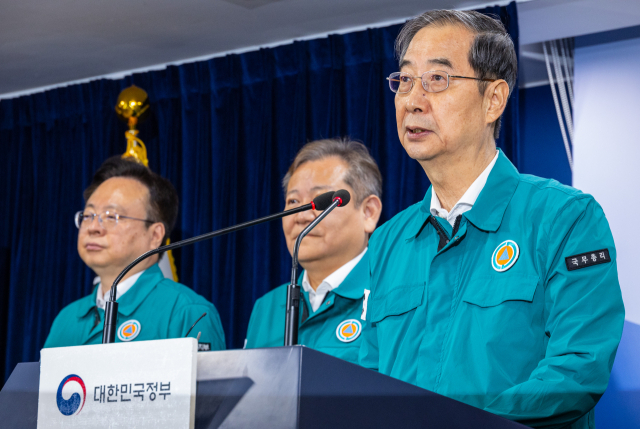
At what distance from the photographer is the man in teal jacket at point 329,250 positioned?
237cm

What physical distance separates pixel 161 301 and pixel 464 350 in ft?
5.38

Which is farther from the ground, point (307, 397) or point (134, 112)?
point (134, 112)

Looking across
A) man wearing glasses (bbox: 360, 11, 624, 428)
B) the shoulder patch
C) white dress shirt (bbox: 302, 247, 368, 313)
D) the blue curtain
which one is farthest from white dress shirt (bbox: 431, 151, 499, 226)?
the blue curtain

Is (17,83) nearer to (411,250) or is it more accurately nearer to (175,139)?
(175,139)

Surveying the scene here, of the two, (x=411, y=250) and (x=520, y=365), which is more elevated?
(x=411, y=250)

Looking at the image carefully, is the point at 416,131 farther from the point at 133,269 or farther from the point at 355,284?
the point at 133,269

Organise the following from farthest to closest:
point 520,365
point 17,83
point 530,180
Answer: point 17,83, point 530,180, point 520,365

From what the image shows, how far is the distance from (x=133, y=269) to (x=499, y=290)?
1.87 meters

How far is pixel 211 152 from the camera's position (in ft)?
13.7

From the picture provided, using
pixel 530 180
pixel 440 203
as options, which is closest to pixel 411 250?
pixel 440 203

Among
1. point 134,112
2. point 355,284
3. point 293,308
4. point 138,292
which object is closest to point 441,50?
point 293,308

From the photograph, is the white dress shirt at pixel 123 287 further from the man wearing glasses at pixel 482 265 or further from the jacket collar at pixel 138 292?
the man wearing glasses at pixel 482 265

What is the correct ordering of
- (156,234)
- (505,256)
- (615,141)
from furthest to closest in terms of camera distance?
1. (615,141)
2. (156,234)
3. (505,256)

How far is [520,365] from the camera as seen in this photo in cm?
137
